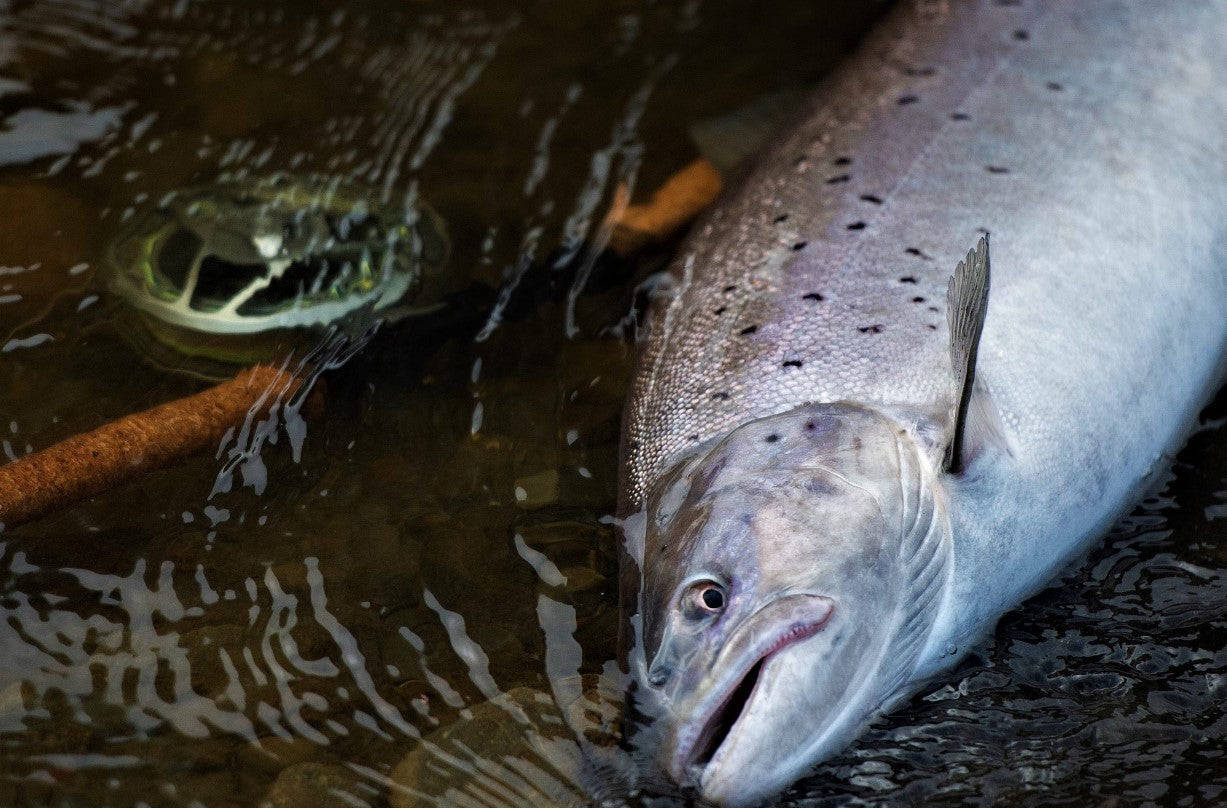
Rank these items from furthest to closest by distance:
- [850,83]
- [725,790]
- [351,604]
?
1. [850,83]
2. [351,604]
3. [725,790]

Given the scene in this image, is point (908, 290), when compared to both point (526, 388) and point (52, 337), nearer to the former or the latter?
point (526, 388)

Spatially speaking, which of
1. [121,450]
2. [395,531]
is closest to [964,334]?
[395,531]

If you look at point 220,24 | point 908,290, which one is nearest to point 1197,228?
point 908,290

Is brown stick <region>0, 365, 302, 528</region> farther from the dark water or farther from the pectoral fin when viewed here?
the pectoral fin

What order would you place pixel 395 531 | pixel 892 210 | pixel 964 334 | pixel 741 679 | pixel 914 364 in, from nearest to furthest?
pixel 741 679 < pixel 964 334 < pixel 914 364 < pixel 395 531 < pixel 892 210

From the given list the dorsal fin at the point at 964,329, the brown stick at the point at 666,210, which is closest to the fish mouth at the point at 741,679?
the dorsal fin at the point at 964,329

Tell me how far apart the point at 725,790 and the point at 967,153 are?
6.35 feet

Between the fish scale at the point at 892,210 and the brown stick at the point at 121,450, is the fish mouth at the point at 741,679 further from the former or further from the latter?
the brown stick at the point at 121,450

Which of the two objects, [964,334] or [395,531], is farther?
[395,531]

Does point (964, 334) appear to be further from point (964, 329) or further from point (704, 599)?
point (704, 599)

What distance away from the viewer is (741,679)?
2.34 metres

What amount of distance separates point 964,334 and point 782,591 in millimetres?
705

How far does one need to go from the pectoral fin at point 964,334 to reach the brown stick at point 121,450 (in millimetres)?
1712

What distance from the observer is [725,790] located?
2254 mm
